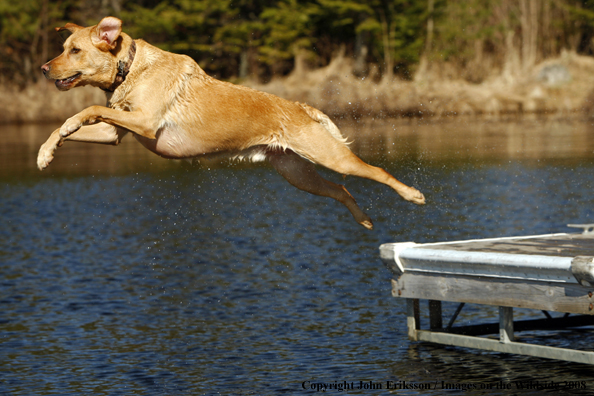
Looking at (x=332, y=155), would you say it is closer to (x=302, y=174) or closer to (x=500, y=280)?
(x=302, y=174)

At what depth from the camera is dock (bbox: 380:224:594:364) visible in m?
7.90

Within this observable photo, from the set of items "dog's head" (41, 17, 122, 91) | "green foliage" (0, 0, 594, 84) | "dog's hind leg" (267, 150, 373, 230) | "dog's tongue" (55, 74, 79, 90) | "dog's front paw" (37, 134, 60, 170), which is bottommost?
"dog's hind leg" (267, 150, 373, 230)

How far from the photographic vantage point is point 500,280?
8562 mm

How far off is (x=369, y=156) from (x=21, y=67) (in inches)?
1306

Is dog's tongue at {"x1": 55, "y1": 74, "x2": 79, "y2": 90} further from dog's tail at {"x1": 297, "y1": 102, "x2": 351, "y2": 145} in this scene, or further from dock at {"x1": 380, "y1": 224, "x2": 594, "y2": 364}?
dock at {"x1": 380, "y1": 224, "x2": 594, "y2": 364}

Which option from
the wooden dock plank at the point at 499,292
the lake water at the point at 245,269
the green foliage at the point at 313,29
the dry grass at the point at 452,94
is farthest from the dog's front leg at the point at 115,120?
the green foliage at the point at 313,29

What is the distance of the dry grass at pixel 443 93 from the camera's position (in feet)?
131

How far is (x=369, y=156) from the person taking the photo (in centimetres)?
2734

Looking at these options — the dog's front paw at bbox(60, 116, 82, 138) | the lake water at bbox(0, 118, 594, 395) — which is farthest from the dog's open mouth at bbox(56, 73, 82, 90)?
the lake water at bbox(0, 118, 594, 395)

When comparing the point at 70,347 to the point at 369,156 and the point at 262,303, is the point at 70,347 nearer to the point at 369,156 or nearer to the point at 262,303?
the point at 262,303

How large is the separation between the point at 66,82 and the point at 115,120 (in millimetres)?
579

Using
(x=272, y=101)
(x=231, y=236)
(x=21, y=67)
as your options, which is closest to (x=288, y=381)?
(x=272, y=101)

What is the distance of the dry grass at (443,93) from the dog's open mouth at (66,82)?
3111cm

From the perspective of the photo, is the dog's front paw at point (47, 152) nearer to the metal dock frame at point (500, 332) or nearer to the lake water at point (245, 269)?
the lake water at point (245, 269)
